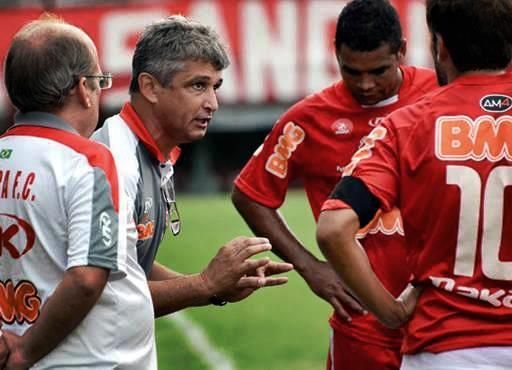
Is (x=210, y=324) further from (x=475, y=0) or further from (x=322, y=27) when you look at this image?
(x=322, y=27)

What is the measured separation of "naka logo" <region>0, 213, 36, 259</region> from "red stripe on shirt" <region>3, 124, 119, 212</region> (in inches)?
11.3

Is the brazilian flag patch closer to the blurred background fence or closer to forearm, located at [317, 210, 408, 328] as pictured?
forearm, located at [317, 210, 408, 328]

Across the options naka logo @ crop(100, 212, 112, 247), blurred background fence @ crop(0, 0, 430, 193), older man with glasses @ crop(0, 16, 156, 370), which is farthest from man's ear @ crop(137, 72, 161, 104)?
blurred background fence @ crop(0, 0, 430, 193)

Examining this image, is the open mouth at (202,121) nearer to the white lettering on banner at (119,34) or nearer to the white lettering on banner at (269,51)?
the white lettering on banner at (119,34)

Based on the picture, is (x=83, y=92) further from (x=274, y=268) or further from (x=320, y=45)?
(x=320, y=45)

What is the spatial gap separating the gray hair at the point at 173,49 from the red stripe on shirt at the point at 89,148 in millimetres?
644

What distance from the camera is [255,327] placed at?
1341 cm

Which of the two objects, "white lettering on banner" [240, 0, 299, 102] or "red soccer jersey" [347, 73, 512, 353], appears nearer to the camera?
"red soccer jersey" [347, 73, 512, 353]

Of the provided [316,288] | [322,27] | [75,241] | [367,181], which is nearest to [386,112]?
[316,288]

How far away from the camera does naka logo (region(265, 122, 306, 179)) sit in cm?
612

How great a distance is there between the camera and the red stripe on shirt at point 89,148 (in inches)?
169

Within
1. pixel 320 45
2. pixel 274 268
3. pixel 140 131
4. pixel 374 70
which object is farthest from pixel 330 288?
pixel 320 45

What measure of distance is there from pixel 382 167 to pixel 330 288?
1736 millimetres

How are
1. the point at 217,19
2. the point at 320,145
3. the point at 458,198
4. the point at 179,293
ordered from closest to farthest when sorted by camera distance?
the point at 458,198
the point at 179,293
the point at 320,145
the point at 217,19
